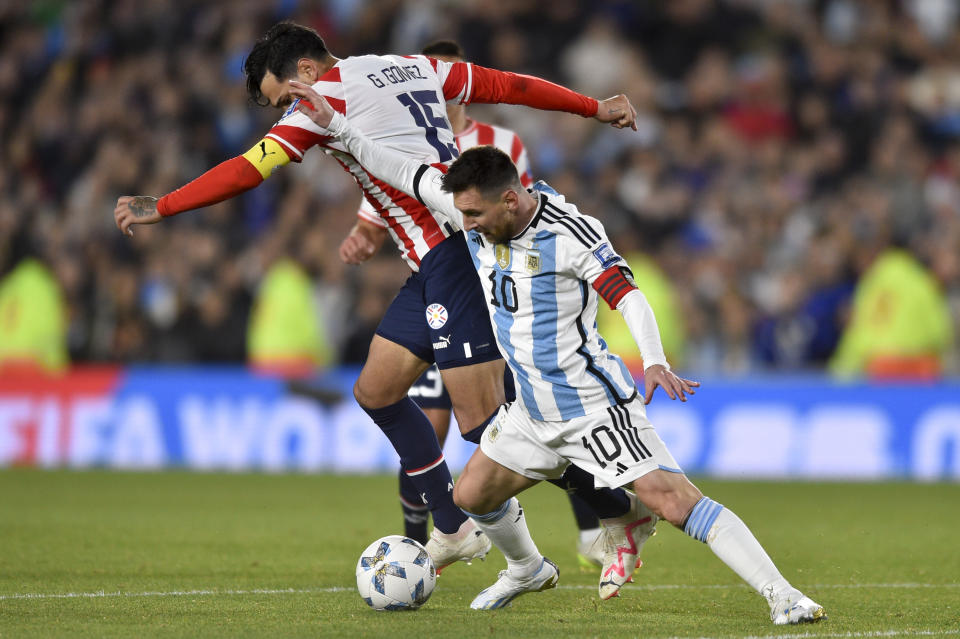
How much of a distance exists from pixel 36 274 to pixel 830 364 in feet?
26.3

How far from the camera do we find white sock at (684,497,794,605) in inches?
198

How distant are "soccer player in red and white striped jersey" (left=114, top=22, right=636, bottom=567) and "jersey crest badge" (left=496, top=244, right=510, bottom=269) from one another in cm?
57

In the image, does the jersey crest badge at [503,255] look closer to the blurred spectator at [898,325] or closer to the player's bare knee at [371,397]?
the player's bare knee at [371,397]

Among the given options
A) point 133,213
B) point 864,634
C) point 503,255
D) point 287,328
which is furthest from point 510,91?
point 287,328

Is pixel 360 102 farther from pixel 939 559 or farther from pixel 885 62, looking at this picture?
pixel 885 62

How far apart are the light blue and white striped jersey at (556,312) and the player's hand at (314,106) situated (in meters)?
0.93


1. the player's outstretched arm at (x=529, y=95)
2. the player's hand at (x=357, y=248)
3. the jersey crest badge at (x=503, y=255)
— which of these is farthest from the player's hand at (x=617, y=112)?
the player's hand at (x=357, y=248)

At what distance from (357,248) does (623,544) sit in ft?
7.33

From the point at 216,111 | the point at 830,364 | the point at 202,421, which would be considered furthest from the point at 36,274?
the point at 830,364

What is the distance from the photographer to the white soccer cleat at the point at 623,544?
225 inches

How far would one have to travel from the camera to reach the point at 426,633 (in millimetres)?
4938

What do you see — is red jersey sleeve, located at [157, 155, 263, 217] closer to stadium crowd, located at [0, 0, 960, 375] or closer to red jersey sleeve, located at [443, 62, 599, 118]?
red jersey sleeve, located at [443, 62, 599, 118]

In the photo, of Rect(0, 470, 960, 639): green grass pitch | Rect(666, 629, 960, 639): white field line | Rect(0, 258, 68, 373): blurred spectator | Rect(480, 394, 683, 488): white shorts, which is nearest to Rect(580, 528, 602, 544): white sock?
Rect(0, 470, 960, 639): green grass pitch

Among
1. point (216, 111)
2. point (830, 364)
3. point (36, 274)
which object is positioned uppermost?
point (216, 111)
